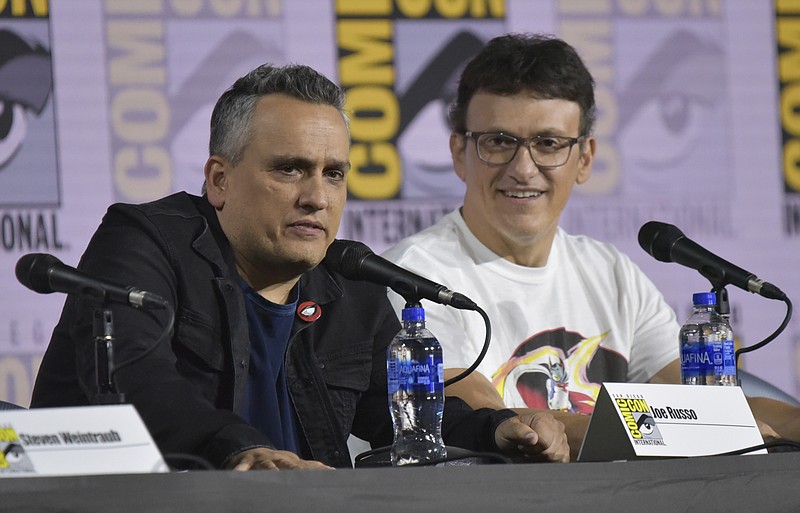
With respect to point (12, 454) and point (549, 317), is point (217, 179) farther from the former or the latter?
point (12, 454)

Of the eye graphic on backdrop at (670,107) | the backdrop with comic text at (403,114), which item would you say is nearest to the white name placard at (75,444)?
the backdrop with comic text at (403,114)

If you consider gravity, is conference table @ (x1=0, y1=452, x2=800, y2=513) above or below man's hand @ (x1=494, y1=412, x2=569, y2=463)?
above

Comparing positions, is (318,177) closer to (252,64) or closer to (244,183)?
(244,183)

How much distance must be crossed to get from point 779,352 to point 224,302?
7.26ft

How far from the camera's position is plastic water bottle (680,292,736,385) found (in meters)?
2.18

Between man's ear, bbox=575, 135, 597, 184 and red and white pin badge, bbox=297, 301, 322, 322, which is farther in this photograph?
Result: man's ear, bbox=575, 135, 597, 184

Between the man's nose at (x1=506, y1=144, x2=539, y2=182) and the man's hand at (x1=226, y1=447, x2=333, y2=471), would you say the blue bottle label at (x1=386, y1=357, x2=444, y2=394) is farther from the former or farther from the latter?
the man's nose at (x1=506, y1=144, x2=539, y2=182)

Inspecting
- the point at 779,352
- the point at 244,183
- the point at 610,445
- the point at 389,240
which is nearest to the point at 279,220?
the point at 244,183

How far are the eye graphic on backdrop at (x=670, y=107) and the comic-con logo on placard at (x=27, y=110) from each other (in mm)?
1754

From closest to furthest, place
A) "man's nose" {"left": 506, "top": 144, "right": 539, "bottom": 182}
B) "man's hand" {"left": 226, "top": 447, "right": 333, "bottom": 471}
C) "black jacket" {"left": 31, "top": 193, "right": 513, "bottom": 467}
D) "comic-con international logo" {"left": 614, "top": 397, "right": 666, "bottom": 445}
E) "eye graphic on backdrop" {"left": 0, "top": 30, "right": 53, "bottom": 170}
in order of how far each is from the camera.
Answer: "man's hand" {"left": 226, "top": 447, "right": 333, "bottom": 471}, "comic-con international logo" {"left": 614, "top": 397, "right": 666, "bottom": 445}, "black jacket" {"left": 31, "top": 193, "right": 513, "bottom": 467}, "man's nose" {"left": 506, "top": 144, "right": 539, "bottom": 182}, "eye graphic on backdrop" {"left": 0, "top": 30, "right": 53, "bottom": 170}

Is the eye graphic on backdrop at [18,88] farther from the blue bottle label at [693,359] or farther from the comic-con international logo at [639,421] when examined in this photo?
the comic-con international logo at [639,421]

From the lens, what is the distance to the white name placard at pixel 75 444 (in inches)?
51.0

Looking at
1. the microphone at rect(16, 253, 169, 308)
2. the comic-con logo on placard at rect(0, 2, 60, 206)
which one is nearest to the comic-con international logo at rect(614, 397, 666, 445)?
the microphone at rect(16, 253, 169, 308)

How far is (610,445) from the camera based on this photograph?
1.67m
